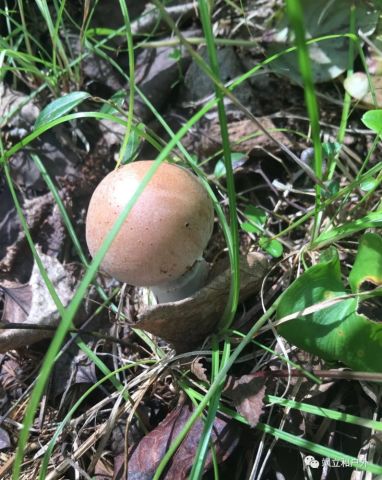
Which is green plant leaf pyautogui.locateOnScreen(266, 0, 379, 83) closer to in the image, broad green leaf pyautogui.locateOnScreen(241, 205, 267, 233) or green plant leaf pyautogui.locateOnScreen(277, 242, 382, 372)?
broad green leaf pyautogui.locateOnScreen(241, 205, 267, 233)

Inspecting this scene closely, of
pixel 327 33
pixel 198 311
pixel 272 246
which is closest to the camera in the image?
pixel 198 311

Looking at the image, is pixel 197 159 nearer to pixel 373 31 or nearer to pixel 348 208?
pixel 348 208

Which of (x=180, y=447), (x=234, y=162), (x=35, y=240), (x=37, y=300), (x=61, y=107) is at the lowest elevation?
(x=180, y=447)

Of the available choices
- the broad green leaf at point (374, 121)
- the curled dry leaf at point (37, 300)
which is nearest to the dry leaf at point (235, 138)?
the broad green leaf at point (374, 121)

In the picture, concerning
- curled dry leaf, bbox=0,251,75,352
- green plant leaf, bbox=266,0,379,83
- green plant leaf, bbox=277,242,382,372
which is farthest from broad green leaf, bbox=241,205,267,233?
curled dry leaf, bbox=0,251,75,352

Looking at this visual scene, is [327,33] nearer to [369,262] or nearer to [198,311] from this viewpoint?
[369,262]

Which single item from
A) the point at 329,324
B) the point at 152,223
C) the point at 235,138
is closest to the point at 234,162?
the point at 235,138

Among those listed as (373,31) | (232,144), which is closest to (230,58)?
(232,144)
